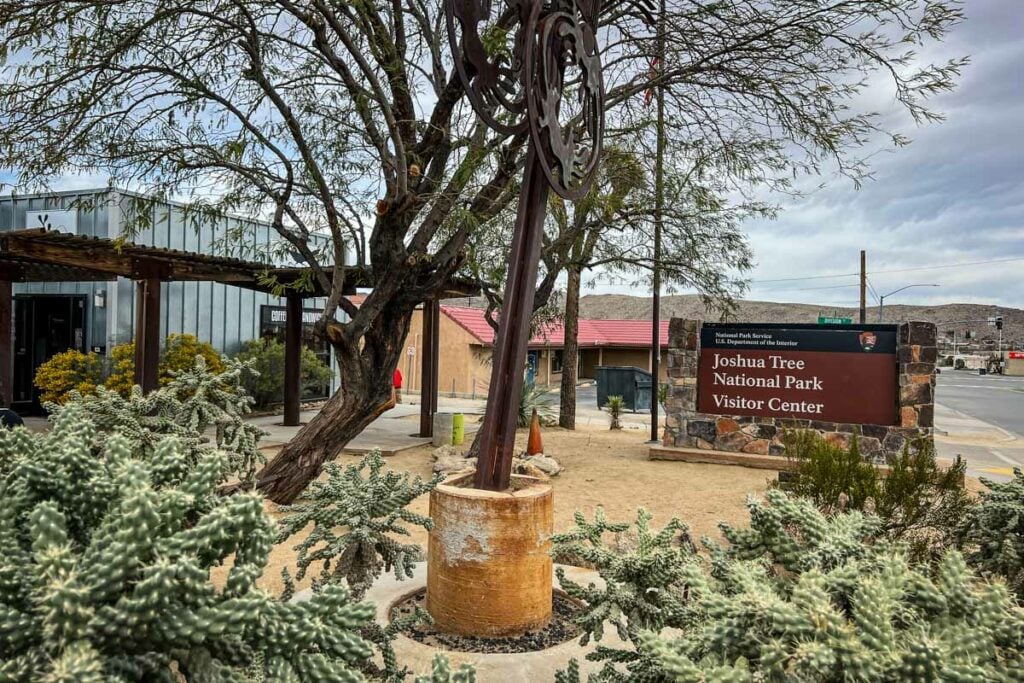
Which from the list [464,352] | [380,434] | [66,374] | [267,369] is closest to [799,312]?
[464,352]

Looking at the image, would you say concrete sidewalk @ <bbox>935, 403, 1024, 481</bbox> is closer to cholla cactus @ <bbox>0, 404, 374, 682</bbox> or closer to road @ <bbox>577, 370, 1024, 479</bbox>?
road @ <bbox>577, 370, 1024, 479</bbox>

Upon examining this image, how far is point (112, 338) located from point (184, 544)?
14.4 metres

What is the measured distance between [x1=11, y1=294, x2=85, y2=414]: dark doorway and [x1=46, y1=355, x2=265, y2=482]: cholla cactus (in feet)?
41.9

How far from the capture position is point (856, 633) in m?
1.51

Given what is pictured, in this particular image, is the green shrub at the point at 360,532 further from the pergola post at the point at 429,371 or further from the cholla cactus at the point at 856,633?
the pergola post at the point at 429,371

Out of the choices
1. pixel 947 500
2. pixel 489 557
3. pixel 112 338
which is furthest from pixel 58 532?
pixel 112 338

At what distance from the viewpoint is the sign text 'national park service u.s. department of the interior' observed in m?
9.89

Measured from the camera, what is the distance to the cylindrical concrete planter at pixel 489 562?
3785 millimetres

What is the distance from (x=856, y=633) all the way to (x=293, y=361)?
13.5 m

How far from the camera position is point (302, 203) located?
814cm

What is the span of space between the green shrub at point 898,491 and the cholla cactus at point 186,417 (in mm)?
4347

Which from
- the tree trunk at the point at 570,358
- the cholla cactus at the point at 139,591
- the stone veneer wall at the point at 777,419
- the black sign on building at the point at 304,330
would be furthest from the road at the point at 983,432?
the black sign on building at the point at 304,330

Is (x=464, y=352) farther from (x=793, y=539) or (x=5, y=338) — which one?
(x=793, y=539)

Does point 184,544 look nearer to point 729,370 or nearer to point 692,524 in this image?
point 692,524
